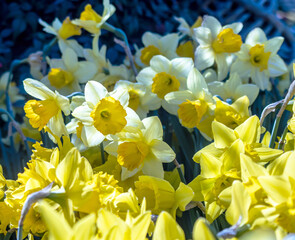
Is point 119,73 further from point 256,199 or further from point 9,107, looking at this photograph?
point 256,199

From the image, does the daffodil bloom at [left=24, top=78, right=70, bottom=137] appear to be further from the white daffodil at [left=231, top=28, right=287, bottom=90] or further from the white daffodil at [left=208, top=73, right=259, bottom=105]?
the white daffodil at [left=231, top=28, right=287, bottom=90]

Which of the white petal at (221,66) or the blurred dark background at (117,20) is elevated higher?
the blurred dark background at (117,20)

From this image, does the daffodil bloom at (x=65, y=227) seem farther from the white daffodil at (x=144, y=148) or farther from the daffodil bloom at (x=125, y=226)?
the white daffodil at (x=144, y=148)

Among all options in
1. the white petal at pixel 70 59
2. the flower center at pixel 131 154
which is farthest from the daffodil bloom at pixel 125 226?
the white petal at pixel 70 59

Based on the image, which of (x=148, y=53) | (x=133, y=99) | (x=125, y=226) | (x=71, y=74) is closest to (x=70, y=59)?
(x=71, y=74)

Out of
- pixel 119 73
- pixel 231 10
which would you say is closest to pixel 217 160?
pixel 119 73

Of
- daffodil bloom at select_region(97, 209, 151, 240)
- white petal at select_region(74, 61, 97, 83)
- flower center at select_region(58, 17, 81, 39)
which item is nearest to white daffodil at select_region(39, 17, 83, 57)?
flower center at select_region(58, 17, 81, 39)

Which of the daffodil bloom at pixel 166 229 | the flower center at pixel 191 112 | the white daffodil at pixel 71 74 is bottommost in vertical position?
the daffodil bloom at pixel 166 229

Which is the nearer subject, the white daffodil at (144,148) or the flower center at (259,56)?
the white daffodil at (144,148)
